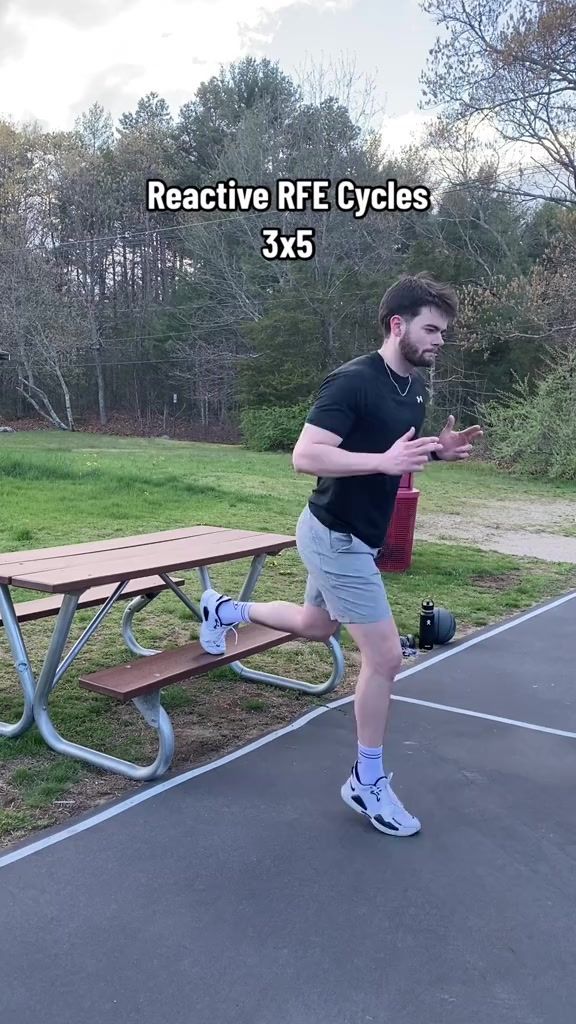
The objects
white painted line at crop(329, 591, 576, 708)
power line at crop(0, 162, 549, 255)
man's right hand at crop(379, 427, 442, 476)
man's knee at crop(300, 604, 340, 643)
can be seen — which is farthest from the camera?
power line at crop(0, 162, 549, 255)

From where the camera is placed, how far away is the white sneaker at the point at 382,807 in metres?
2.88

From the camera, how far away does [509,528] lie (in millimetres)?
10586

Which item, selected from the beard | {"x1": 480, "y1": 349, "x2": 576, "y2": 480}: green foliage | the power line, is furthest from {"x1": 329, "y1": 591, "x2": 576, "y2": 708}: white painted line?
the power line

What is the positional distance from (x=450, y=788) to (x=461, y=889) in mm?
686

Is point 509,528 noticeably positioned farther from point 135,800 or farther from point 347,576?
point 135,800

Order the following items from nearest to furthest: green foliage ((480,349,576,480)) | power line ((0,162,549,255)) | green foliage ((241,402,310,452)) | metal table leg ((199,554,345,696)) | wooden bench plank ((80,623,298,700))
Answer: wooden bench plank ((80,623,298,700))
metal table leg ((199,554,345,696))
green foliage ((480,349,576,480))
power line ((0,162,549,255))
green foliage ((241,402,310,452))

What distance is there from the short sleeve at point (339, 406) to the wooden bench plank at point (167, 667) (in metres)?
1.19

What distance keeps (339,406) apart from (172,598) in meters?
3.73

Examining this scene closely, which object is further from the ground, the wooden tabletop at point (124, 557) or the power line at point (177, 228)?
the power line at point (177, 228)

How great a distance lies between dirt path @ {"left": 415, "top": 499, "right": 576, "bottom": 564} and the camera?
8.96 m

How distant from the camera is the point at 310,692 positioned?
4277 millimetres

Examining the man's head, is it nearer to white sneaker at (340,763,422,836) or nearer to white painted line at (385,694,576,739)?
white sneaker at (340,763,422,836)

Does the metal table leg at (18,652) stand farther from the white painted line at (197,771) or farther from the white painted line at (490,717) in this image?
the white painted line at (490,717)

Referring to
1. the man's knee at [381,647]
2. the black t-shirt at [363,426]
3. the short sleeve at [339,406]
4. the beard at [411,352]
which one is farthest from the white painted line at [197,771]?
the beard at [411,352]
